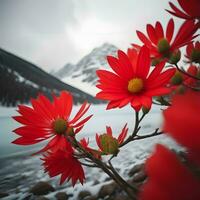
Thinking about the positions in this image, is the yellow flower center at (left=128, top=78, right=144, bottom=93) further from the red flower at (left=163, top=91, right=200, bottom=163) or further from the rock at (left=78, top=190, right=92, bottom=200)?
the rock at (left=78, top=190, right=92, bottom=200)

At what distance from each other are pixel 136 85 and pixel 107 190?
266 cm

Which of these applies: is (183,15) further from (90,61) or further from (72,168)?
(90,61)

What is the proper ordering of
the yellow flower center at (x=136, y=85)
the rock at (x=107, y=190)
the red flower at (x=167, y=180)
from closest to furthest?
the red flower at (x=167, y=180) → the yellow flower center at (x=136, y=85) → the rock at (x=107, y=190)

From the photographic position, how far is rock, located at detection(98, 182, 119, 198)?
2.66m

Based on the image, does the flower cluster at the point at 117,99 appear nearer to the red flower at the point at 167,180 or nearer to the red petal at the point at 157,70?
the red petal at the point at 157,70

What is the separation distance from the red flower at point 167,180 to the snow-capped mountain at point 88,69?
1973 inches

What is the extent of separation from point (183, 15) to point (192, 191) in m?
0.23

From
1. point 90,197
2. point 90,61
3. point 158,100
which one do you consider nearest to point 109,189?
point 90,197

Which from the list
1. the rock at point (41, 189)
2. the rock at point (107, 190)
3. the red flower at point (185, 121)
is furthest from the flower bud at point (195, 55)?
the rock at point (41, 189)

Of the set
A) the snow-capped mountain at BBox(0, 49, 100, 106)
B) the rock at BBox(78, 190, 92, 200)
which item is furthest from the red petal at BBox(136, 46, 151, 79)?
the snow-capped mountain at BBox(0, 49, 100, 106)

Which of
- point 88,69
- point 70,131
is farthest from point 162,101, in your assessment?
point 88,69

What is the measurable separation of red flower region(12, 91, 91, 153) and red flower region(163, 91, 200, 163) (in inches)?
8.8

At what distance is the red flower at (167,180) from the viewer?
8cm

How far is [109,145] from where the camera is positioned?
13.2 inches
